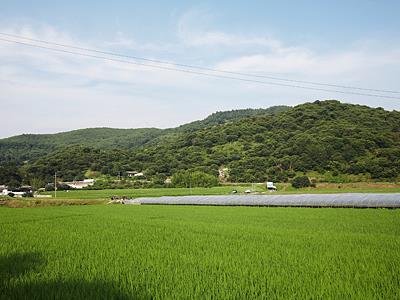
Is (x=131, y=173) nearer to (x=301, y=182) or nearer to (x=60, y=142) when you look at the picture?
(x=301, y=182)

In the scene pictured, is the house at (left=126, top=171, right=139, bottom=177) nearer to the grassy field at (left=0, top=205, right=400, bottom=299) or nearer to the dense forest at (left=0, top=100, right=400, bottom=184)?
the dense forest at (left=0, top=100, right=400, bottom=184)

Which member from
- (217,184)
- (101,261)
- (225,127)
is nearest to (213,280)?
(101,261)

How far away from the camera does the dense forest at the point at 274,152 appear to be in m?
68.4

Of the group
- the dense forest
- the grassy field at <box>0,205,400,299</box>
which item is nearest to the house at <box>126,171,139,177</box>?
the dense forest

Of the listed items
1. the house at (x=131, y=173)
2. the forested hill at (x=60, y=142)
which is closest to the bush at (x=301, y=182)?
the house at (x=131, y=173)

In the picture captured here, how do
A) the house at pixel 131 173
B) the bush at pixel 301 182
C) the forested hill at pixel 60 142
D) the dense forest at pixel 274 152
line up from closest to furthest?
the bush at pixel 301 182, the dense forest at pixel 274 152, the house at pixel 131 173, the forested hill at pixel 60 142

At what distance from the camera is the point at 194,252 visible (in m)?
9.53

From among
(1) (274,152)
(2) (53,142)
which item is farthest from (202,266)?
(2) (53,142)

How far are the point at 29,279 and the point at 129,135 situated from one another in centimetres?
19451

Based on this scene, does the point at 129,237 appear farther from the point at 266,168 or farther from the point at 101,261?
the point at 266,168

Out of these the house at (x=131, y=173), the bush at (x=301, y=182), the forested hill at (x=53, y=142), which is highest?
the forested hill at (x=53, y=142)

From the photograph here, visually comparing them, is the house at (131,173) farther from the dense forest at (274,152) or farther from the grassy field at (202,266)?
the grassy field at (202,266)

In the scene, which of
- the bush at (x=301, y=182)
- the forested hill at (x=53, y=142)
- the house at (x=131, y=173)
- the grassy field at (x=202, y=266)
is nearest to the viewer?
the grassy field at (x=202, y=266)

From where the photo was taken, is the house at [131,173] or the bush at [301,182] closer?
the bush at [301,182]
